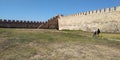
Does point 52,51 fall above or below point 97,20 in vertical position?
below

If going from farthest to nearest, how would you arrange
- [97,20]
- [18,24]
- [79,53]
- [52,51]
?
[18,24] < [97,20] < [52,51] < [79,53]

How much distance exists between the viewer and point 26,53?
44.5 feet

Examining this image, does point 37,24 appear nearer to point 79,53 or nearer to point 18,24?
point 18,24

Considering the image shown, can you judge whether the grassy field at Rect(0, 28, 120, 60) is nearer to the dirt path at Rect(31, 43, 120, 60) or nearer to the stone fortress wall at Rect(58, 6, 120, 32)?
the dirt path at Rect(31, 43, 120, 60)

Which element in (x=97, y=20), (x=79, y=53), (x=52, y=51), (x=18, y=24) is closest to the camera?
(x=79, y=53)

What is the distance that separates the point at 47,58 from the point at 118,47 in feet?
16.5

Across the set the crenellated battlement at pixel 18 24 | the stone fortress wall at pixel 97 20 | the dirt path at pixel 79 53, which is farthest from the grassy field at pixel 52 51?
the crenellated battlement at pixel 18 24

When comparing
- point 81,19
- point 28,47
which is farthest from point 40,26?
point 28,47

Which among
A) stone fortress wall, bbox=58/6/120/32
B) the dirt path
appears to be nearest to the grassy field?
the dirt path

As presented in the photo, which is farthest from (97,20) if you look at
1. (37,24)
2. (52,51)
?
(37,24)

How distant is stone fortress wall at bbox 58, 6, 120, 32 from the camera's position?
26000 mm

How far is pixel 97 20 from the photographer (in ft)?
96.5

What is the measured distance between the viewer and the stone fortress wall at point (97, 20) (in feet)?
85.3

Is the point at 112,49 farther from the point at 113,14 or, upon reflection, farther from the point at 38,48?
the point at 113,14
